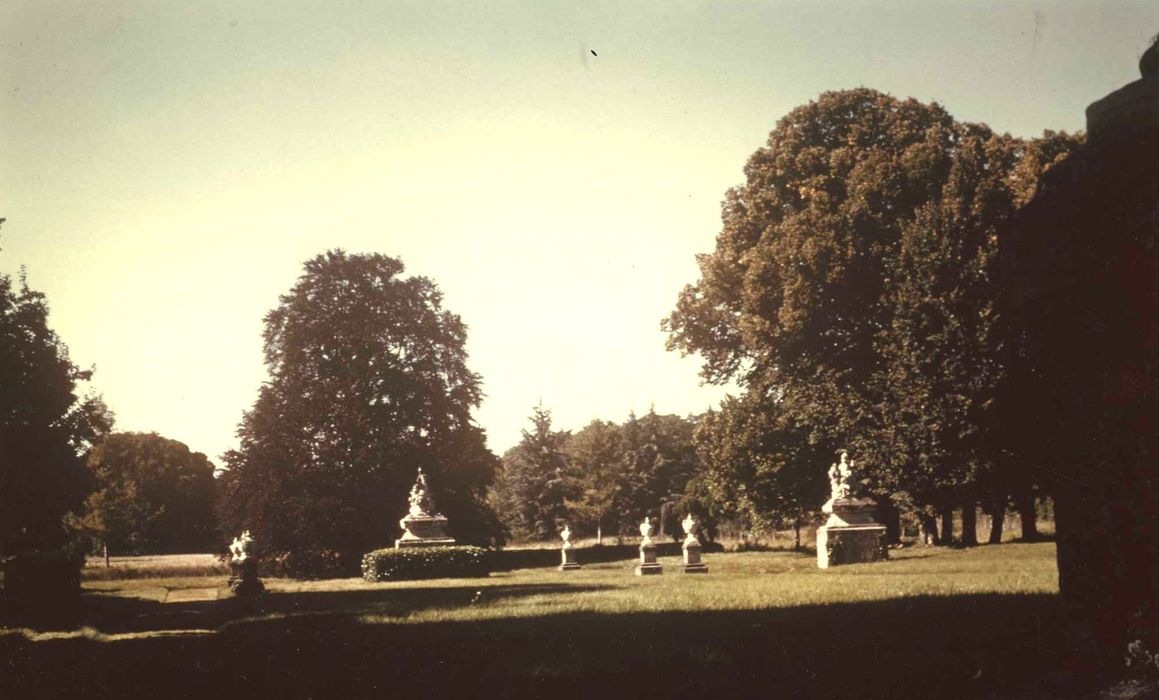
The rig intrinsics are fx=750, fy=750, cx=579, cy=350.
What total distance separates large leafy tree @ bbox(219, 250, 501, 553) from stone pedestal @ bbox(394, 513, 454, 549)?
6.32m

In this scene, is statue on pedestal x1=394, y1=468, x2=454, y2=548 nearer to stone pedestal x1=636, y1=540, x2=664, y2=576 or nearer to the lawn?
stone pedestal x1=636, y1=540, x2=664, y2=576

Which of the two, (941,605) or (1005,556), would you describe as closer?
(941,605)

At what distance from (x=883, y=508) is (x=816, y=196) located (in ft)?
38.7

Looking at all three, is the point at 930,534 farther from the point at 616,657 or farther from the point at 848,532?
the point at 616,657

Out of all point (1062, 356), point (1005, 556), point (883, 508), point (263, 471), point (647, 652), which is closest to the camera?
point (1062, 356)

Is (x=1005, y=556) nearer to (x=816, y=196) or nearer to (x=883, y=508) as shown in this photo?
(x=883, y=508)

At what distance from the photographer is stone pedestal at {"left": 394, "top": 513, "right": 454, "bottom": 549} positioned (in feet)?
89.5

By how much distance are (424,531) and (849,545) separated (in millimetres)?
15415

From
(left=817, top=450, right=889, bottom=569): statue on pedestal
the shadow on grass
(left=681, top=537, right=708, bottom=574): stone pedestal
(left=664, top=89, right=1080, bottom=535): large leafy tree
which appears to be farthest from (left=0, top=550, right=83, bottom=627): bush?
(left=664, top=89, right=1080, bottom=535): large leafy tree

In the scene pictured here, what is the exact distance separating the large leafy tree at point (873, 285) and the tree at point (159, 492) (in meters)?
37.1

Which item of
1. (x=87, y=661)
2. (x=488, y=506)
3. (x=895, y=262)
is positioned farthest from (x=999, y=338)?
(x=488, y=506)

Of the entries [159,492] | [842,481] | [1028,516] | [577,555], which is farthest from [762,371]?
[159,492]

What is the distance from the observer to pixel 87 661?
31.2 feet

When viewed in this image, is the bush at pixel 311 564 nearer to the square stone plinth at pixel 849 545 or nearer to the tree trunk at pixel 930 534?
the square stone plinth at pixel 849 545
